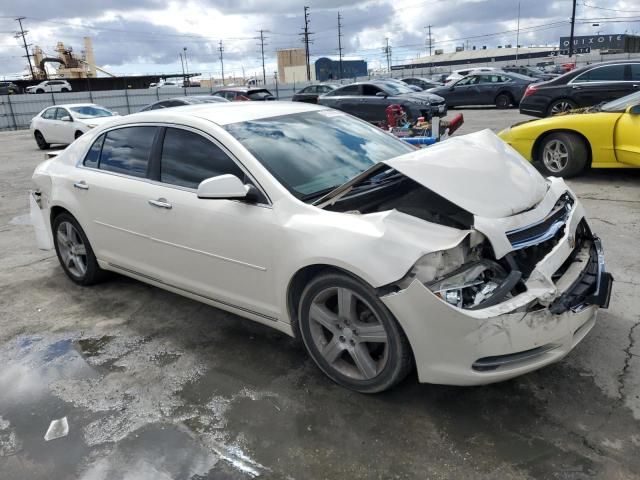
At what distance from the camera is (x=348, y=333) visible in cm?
292

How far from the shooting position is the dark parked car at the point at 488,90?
20828mm

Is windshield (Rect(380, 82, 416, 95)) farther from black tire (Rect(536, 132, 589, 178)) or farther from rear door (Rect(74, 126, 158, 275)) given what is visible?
rear door (Rect(74, 126, 158, 275))

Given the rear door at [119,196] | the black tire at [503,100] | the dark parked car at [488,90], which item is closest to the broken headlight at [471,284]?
the rear door at [119,196]

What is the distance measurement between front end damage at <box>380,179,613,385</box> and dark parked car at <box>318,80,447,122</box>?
44.3 ft

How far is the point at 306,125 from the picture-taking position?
12.6 ft

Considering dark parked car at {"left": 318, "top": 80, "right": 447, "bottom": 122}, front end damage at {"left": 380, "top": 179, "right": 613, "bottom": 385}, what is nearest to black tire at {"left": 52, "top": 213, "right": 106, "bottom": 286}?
front end damage at {"left": 380, "top": 179, "right": 613, "bottom": 385}

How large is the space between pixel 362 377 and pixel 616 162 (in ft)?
19.0

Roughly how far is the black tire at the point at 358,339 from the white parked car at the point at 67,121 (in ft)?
46.5

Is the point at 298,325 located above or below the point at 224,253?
below

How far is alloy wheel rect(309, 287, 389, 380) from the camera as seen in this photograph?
9.26ft

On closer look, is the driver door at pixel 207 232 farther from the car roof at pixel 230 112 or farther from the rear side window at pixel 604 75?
the rear side window at pixel 604 75

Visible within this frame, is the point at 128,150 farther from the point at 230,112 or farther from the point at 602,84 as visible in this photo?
the point at 602,84

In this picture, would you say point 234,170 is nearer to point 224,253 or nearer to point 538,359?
point 224,253

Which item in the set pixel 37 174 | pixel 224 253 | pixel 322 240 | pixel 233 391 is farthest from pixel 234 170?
pixel 37 174
